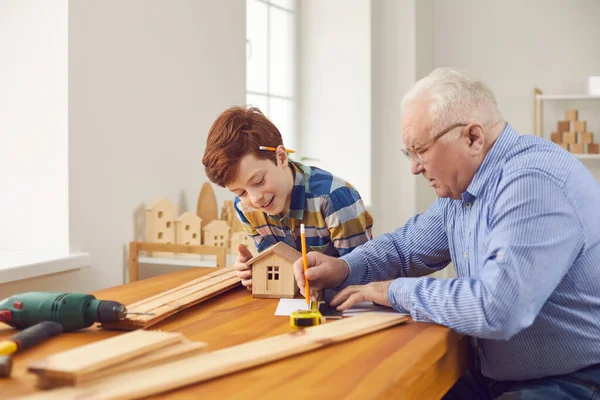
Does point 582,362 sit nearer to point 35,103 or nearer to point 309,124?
point 35,103

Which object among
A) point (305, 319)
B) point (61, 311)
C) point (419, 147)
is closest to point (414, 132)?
point (419, 147)

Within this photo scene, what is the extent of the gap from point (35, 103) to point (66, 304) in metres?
1.58

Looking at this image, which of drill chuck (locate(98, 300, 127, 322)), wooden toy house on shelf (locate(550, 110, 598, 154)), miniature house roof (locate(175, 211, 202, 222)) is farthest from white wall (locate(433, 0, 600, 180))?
drill chuck (locate(98, 300, 127, 322))

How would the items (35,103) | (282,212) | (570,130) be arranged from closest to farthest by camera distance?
(282,212) → (35,103) → (570,130)

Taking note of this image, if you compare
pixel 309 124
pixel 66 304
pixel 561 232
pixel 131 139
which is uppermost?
pixel 309 124

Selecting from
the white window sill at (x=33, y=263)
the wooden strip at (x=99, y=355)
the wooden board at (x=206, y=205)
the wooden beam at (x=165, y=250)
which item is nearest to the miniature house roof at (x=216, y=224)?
the wooden board at (x=206, y=205)

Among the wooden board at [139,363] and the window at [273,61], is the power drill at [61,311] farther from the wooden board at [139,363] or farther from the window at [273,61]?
the window at [273,61]

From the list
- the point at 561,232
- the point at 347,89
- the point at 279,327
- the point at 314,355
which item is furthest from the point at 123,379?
the point at 347,89

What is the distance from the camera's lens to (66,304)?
133 centimetres

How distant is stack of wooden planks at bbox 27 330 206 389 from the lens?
3.10 feet

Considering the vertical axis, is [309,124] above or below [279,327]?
above

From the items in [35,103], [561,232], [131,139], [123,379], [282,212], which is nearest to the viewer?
[123,379]

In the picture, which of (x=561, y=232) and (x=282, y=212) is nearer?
(x=561, y=232)

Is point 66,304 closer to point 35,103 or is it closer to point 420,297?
point 420,297
